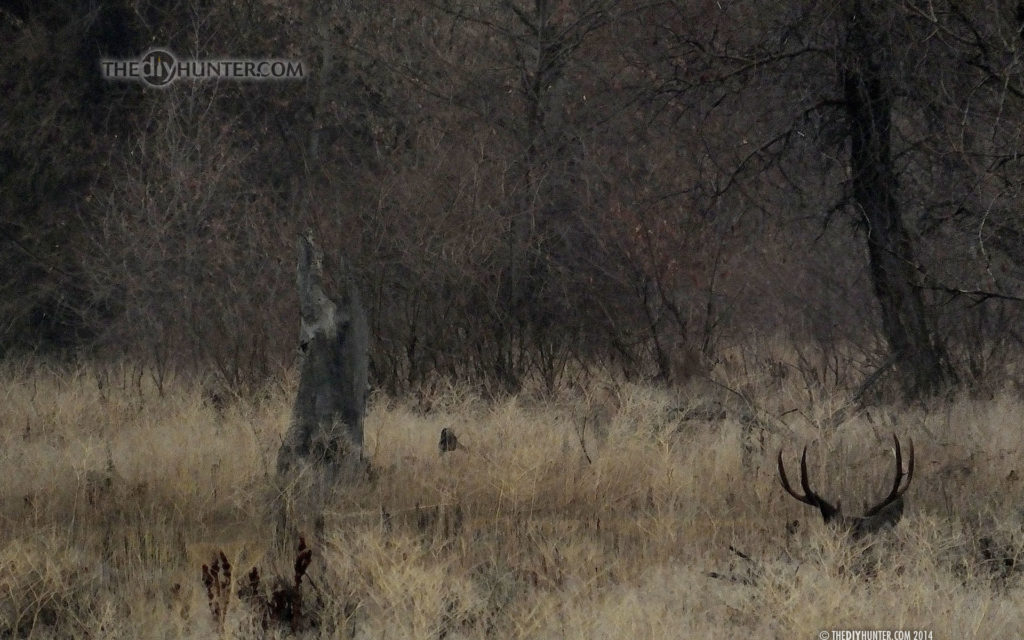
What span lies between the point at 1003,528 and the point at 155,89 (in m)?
14.5

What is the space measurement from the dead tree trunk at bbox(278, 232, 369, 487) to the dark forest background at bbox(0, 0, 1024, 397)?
2.81 m

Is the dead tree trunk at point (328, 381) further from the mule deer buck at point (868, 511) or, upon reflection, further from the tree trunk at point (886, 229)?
the tree trunk at point (886, 229)

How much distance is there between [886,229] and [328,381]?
16.0 feet

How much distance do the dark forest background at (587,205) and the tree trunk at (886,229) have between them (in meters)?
0.03

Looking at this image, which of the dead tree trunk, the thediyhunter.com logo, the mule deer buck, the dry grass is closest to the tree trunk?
the dry grass

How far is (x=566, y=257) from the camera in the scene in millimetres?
12031

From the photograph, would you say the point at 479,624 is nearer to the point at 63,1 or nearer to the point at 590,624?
the point at 590,624

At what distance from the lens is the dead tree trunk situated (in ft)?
23.1

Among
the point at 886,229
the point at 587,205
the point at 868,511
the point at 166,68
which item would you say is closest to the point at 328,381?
the point at 868,511

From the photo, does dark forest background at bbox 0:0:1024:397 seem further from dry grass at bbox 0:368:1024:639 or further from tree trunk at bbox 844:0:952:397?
dry grass at bbox 0:368:1024:639

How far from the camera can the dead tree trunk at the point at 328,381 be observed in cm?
704

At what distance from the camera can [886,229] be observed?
9836 millimetres

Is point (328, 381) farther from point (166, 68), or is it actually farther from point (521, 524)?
point (166, 68)

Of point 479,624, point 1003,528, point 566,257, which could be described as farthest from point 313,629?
point 566,257
